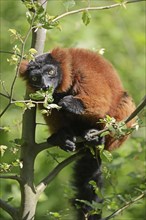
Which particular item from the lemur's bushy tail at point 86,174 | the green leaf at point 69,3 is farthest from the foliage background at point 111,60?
the green leaf at point 69,3

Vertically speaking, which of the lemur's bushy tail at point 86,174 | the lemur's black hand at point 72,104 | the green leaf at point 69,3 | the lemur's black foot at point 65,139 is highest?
the green leaf at point 69,3

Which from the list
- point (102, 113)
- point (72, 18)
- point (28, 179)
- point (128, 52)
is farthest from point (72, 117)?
point (128, 52)

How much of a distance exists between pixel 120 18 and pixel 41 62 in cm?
595

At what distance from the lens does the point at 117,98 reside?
4609 millimetres

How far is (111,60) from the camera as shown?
338 inches

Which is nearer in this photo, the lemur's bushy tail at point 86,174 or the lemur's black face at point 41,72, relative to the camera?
the lemur's black face at point 41,72

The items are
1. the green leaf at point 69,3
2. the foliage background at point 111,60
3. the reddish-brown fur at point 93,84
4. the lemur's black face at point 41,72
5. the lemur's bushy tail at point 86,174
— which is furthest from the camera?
the foliage background at point 111,60

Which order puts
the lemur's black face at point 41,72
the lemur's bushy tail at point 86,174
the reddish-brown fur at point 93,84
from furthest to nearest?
the lemur's bushy tail at point 86,174
the reddish-brown fur at point 93,84
the lemur's black face at point 41,72

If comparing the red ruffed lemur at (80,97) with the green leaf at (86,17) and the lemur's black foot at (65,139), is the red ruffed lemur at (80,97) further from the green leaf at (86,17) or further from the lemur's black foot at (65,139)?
the green leaf at (86,17)

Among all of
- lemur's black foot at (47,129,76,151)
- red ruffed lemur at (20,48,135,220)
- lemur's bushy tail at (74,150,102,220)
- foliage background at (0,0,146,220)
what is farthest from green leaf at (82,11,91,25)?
lemur's bushy tail at (74,150,102,220)

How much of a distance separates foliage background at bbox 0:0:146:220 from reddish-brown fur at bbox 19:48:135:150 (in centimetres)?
17

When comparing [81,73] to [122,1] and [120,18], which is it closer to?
[122,1]

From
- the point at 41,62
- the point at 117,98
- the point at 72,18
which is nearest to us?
the point at 41,62

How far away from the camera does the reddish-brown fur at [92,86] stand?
172 inches
